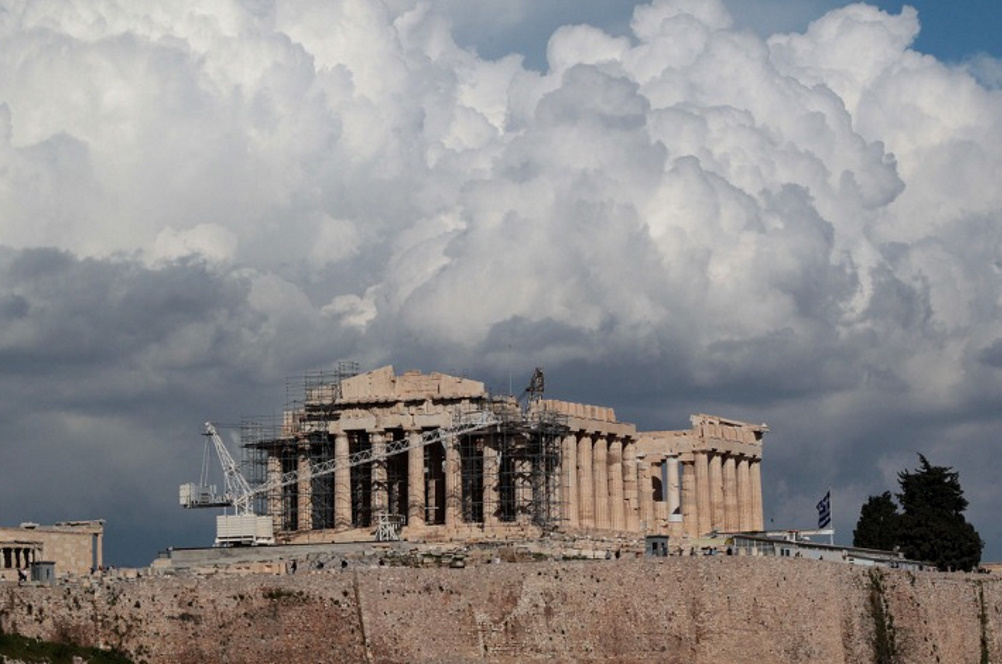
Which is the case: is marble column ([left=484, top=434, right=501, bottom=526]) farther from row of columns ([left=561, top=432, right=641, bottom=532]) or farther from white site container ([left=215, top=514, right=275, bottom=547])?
white site container ([left=215, top=514, right=275, bottom=547])

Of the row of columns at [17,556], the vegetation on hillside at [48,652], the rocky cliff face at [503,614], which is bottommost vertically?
the vegetation on hillside at [48,652]

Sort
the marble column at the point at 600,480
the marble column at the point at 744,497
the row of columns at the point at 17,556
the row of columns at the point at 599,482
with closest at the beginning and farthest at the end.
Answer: the row of columns at the point at 17,556 < the row of columns at the point at 599,482 < the marble column at the point at 600,480 < the marble column at the point at 744,497

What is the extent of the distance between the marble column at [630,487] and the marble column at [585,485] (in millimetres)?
6308

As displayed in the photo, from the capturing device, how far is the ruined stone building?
13050 cm

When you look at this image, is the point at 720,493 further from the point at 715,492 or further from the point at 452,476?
the point at 452,476

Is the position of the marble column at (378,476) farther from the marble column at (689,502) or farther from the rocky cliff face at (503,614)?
the rocky cliff face at (503,614)

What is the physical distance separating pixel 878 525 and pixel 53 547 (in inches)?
1941

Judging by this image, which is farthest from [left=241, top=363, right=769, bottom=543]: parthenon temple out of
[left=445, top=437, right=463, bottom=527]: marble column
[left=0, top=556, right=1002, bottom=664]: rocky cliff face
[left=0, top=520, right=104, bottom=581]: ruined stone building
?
[left=0, top=556, right=1002, bottom=664]: rocky cliff face

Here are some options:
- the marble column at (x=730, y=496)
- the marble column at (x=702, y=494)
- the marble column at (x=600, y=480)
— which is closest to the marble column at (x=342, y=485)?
the marble column at (x=600, y=480)

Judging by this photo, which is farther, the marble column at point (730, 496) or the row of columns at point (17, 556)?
the marble column at point (730, 496)

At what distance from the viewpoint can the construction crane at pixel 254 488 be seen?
132 metres

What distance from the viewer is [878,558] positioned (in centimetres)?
13000

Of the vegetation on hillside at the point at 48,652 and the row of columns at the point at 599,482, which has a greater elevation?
the row of columns at the point at 599,482

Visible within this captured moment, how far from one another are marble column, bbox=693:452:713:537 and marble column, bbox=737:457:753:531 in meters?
5.15
